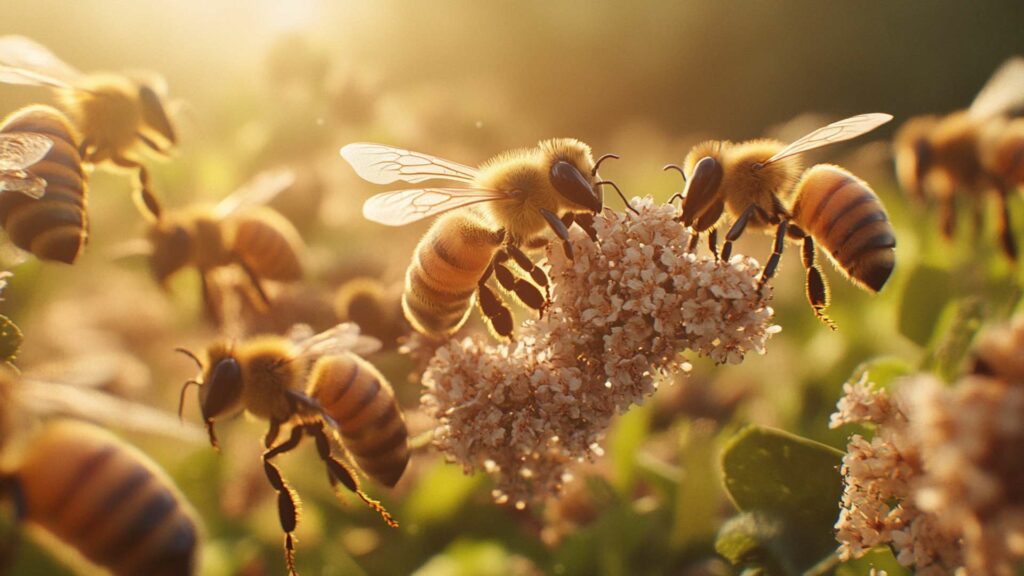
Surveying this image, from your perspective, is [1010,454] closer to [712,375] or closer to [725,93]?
[712,375]

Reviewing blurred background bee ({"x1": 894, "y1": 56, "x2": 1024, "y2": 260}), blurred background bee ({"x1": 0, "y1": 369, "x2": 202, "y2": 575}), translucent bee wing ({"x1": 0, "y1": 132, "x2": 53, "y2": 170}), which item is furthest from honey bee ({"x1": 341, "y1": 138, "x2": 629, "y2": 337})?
blurred background bee ({"x1": 894, "y1": 56, "x2": 1024, "y2": 260})

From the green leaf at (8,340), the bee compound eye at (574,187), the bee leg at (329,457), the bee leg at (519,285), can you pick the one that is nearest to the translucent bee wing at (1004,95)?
the bee compound eye at (574,187)

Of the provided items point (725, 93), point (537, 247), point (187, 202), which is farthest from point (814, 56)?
point (537, 247)

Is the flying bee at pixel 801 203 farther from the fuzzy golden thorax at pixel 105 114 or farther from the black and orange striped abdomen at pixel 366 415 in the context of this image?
the fuzzy golden thorax at pixel 105 114

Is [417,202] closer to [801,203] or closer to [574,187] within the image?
[574,187]

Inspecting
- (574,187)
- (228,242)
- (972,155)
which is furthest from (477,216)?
(972,155)

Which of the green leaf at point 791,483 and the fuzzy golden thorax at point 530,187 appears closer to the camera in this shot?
the green leaf at point 791,483
